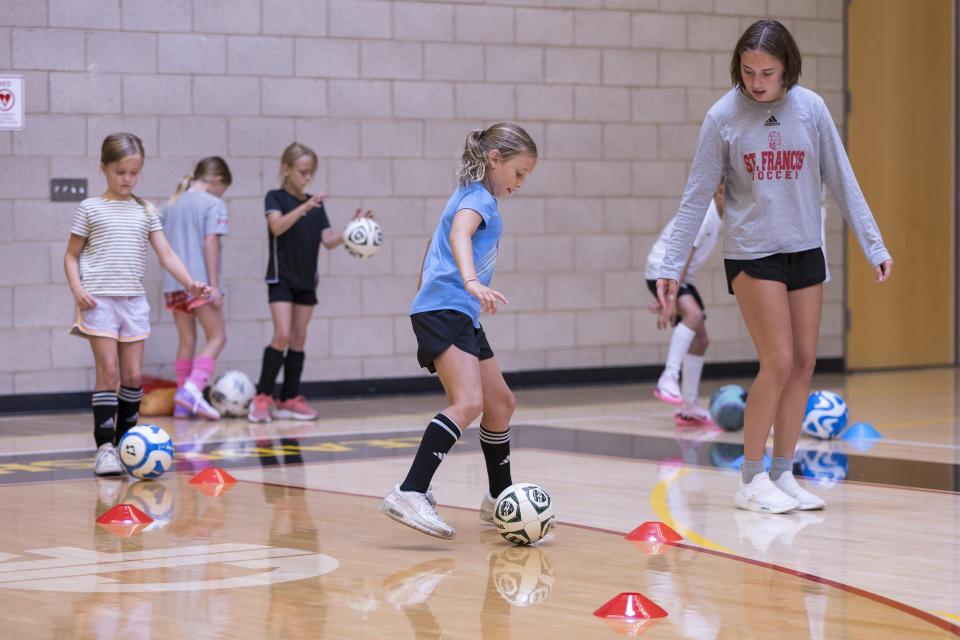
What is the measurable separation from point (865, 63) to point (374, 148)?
509 cm

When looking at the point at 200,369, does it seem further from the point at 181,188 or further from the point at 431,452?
the point at 431,452

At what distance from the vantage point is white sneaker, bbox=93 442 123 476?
7066 mm

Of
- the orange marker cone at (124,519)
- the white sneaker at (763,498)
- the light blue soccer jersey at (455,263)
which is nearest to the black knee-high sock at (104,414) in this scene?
the orange marker cone at (124,519)

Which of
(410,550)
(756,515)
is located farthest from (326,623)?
(756,515)

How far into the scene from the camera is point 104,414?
23.7 ft

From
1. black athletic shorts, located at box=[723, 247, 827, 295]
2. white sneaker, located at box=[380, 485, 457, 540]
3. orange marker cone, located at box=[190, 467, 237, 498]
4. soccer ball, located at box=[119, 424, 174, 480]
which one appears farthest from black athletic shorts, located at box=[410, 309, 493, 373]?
soccer ball, located at box=[119, 424, 174, 480]

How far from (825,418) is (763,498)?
275 centimetres

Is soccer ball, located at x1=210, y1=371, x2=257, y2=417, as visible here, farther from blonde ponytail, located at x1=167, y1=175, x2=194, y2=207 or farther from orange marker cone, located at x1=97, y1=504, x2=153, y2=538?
orange marker cone, located at x1=97, y1=504, x2=153, y2=538

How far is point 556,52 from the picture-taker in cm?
1206

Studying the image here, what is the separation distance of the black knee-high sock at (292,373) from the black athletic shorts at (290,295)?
372 millimetres

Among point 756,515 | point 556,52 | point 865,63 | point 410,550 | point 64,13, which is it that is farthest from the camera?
point 865,63

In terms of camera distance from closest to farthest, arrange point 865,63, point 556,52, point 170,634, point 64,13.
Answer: point 170,634 < point 64,13 < point 556,52 < point 865,63

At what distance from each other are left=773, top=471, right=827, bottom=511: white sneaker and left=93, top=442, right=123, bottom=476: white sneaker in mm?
3216

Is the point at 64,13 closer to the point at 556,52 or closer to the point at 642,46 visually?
the point at 556,52
